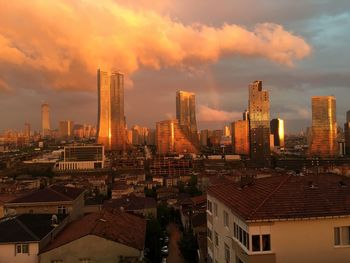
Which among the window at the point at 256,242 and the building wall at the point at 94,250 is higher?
the window at the point at 256,242

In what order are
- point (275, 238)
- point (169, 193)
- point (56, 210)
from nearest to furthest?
point (275, 238), point (56, 210), point (169, 193)

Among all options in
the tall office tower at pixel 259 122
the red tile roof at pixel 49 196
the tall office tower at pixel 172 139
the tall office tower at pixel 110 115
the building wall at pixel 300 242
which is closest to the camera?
the building wall at pixel 300 242

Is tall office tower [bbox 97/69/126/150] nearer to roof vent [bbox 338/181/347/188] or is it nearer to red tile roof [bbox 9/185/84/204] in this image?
red tile roof [bbox 9/185/84/204]

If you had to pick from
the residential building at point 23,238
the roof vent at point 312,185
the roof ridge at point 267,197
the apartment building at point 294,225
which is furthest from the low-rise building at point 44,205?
the roof vent at point 312,185

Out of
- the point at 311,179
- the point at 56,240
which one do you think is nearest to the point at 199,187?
the point at 56,240

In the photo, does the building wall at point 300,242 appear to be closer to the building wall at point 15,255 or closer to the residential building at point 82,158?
the building wall at point 15,255

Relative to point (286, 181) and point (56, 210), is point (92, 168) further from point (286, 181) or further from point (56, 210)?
point (286, 181)

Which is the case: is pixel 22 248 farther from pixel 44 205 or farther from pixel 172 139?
pixel 172 139
